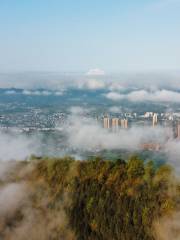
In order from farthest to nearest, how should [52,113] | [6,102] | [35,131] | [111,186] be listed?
[6,102]
[52,113]
[35,131]
[111,186]

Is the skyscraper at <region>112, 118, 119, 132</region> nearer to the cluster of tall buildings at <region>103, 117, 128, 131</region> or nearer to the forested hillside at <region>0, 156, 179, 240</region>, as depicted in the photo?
the cluster of tall buildings at <region>103, 117, 128, 131</region>

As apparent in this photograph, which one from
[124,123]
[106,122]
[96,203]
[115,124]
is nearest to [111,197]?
[96,203]

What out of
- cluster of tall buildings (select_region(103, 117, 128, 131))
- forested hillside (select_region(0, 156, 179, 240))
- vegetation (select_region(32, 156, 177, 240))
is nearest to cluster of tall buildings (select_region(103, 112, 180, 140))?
cluster of tall buildings (select_region(103, 117, 128, 131))

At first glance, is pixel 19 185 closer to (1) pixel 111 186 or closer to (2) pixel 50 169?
(2) pixel 50 169

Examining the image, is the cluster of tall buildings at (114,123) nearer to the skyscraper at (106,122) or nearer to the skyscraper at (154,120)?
the skyscraper at (106,122)

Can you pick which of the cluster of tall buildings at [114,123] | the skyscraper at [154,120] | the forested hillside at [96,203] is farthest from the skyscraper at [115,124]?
the forested hillside at [96,203]

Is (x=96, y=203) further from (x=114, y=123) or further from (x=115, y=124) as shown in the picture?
(x=115, y=124)

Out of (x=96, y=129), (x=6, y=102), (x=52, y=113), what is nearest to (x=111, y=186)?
(x=96, y=129)

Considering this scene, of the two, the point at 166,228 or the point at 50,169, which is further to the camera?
the point at 50,169
